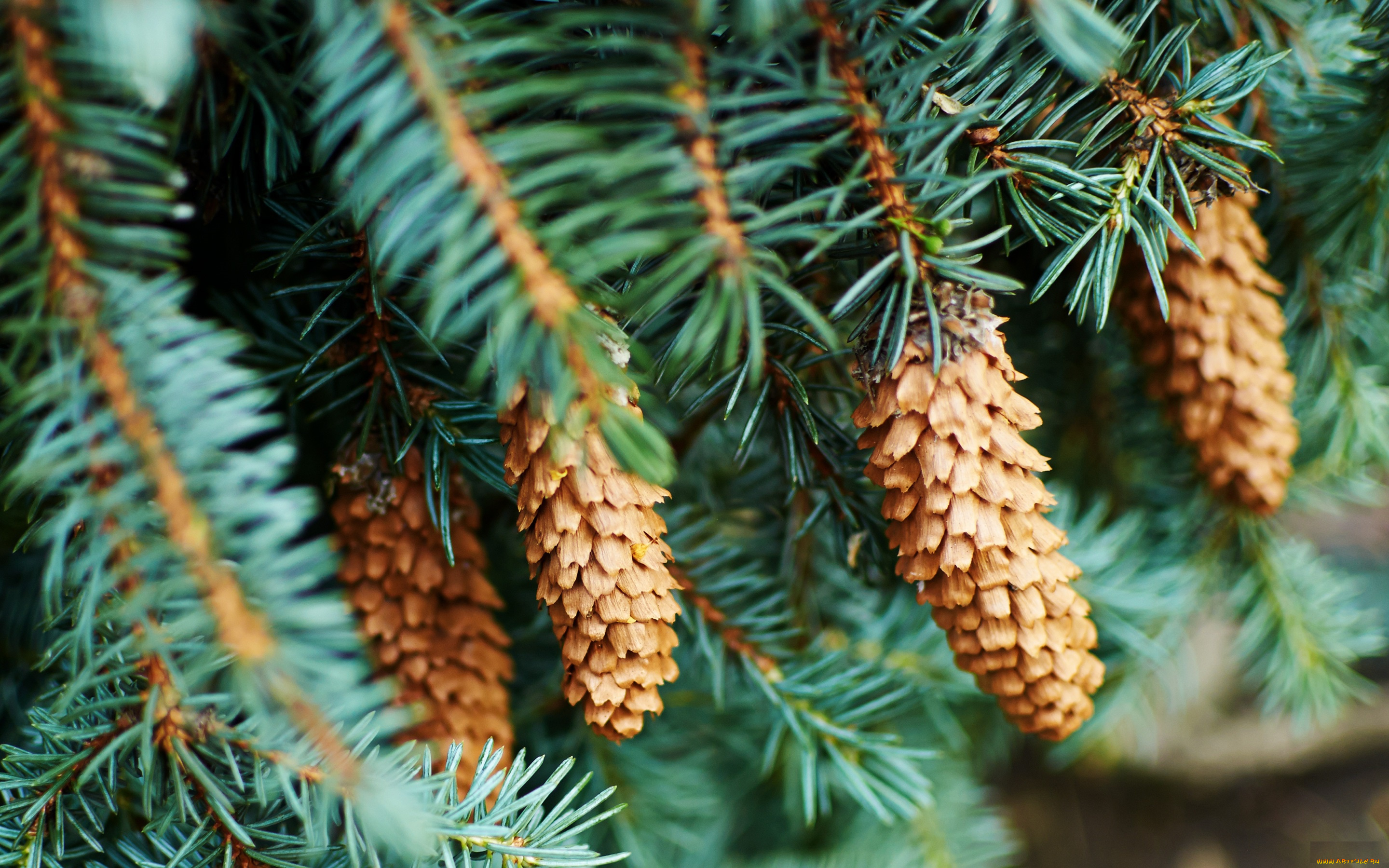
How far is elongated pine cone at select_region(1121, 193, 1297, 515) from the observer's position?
17.1 inches

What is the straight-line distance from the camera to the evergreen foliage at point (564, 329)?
0.22 meters

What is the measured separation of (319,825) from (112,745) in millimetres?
78

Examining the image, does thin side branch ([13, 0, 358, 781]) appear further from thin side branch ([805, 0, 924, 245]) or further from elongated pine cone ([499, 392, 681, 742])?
thin side branch ([805, 0, 924, 245])

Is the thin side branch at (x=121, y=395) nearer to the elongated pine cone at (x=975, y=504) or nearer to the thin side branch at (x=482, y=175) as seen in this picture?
the thin side branch at (x=482, y=175)

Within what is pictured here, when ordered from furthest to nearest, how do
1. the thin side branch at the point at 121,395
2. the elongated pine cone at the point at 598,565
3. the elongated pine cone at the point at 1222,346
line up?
1. the elongated pine cone at the point at 1222,346
2. the elongated pine cone at the point at 598,565
3. the thin side branch at the point at 121,395

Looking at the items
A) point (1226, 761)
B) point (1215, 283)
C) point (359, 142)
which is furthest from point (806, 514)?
point (1226, 761)

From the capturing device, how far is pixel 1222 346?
446mm

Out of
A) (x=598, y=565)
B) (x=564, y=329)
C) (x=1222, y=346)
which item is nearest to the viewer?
(x=564, y=329)

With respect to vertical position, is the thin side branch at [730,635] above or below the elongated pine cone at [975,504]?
below

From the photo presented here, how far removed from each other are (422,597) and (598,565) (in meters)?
0.13

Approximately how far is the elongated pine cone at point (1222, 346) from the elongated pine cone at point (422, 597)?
393 millimetres

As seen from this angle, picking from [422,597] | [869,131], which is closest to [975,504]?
[869,131]

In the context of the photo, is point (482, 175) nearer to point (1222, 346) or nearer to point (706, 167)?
point (706, 167)

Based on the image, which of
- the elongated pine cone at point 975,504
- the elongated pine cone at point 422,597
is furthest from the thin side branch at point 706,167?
the elongated pine cone at point 422,597
